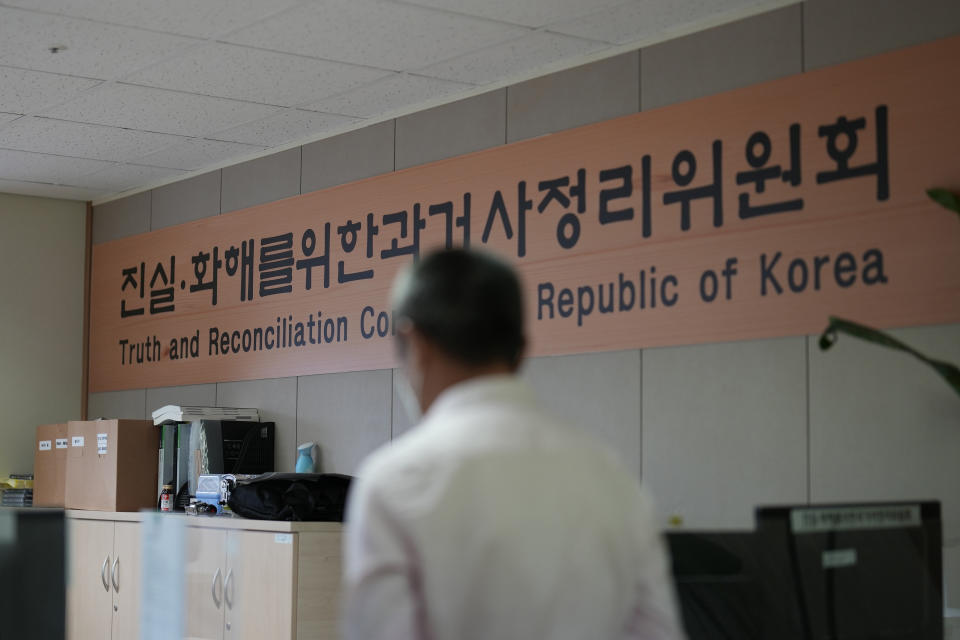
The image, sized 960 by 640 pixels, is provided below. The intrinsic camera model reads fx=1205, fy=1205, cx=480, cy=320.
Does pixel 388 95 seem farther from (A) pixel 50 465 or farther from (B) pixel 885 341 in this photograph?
(A) pixel 50 465

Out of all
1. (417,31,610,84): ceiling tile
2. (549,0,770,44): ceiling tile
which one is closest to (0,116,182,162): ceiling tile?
(417,31,610,84): ceiling tile

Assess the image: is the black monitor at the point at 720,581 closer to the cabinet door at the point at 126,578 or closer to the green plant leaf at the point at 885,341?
the green plant leaf at the point at 885,341

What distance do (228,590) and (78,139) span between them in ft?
6.65

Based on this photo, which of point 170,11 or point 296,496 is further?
point 296,496

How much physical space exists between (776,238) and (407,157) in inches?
67.2

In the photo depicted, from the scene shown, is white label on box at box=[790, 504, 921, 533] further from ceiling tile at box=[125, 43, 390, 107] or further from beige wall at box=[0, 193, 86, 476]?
beige wall at box=[0, 193, 86, 476]

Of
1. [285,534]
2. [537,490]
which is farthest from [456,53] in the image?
[537,490]

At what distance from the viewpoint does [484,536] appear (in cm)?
126

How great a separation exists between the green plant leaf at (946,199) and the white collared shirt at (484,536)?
1.68m

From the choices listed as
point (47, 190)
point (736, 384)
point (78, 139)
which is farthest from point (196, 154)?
point (736, 384)

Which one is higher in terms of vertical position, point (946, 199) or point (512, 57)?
point (512, 57)

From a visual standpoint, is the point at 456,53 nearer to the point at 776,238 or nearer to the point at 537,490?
the point at 776,238

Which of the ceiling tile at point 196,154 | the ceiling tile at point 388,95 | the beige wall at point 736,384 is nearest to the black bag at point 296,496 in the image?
the beige wall at point 736,384

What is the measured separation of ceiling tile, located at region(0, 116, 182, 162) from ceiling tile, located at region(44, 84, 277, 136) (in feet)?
0.36
